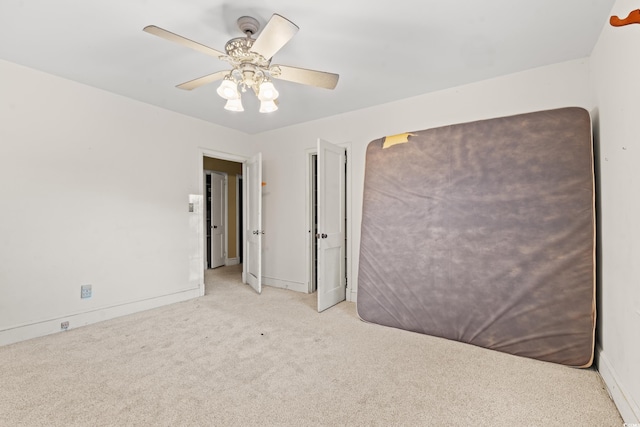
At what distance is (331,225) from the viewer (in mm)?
3631

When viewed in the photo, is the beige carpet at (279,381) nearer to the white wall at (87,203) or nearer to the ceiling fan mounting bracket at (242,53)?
the white wall at (87,203)

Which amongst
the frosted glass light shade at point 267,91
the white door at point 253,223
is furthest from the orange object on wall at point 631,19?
the white door at point 253,223

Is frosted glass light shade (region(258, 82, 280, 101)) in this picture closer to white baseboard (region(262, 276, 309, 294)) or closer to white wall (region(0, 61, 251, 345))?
white wall (region(0, 61, 251, 345))

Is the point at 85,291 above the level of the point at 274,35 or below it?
below

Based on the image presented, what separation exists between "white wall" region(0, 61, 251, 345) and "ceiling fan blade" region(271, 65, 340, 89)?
2.30m

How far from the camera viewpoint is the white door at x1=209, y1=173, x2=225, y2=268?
6.23 meters

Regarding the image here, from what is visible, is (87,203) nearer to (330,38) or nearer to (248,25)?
(248,25)

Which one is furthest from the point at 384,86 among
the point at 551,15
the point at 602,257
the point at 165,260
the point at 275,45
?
the point at 165,260

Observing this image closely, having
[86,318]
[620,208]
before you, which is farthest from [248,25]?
[86,318]

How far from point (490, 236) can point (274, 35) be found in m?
2.24

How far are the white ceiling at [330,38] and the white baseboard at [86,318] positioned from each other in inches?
91.9

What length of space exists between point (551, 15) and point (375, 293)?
8.42ft

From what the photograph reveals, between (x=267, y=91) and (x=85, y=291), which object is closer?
(x=267, y=91)

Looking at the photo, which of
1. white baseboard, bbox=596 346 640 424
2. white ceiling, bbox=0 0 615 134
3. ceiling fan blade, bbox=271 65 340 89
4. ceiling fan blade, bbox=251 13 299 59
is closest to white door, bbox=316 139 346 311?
white ceiling, bbox=0 0 615 134
